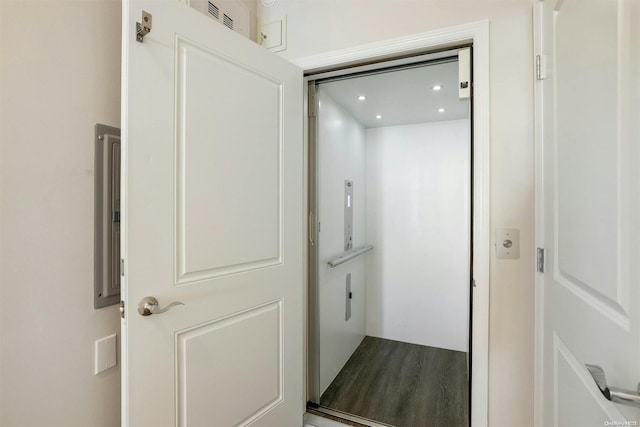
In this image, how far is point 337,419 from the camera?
1704 mm

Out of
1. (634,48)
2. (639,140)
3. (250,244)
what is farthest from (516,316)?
(250,244)

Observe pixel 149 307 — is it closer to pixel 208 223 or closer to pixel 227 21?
pixel 208 223

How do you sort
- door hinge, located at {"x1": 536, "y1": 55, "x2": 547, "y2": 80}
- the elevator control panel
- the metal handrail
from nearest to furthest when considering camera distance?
1. door hinge, located at {"x1": 536, "y1": 55, "x2": 547, "y2": 80}
2. the metal handrail
3. the elevator control panel

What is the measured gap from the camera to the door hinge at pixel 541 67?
1.09 meters

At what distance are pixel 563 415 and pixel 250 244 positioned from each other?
1.26 meters

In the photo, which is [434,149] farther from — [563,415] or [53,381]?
[53,381]

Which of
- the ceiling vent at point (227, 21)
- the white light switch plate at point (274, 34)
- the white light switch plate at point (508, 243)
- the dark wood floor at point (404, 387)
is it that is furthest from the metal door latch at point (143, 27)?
the dark wood floor at point (404, 387)

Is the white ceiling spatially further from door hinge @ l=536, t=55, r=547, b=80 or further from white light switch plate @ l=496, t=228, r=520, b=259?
white light switch plate @ l=496, t=228, r=520, b=259

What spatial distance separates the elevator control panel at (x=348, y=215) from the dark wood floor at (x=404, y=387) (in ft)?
3.39

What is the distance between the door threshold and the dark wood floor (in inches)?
5.4

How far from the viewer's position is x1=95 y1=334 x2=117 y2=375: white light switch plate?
3.35 feet

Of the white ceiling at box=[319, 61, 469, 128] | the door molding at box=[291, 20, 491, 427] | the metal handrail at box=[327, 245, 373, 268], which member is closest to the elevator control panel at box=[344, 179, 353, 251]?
the metal handrail at box=[327, 245, 373, 268]

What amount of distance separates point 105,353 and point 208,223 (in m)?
0.57

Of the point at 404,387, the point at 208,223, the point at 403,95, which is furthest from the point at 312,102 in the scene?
the point at 404,387
